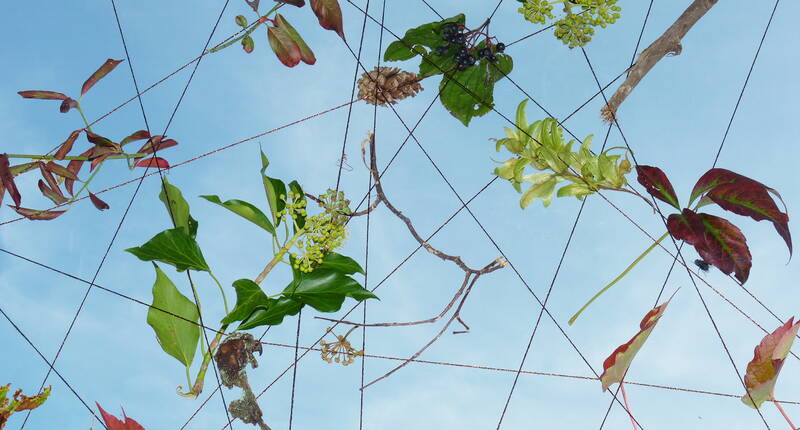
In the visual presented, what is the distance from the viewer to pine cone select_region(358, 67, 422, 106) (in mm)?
810

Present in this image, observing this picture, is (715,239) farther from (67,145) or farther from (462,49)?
(67,145)

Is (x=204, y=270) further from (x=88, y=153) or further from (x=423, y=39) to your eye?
(x=423, y=39)

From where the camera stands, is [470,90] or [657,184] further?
[470,90]

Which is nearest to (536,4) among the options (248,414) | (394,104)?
(394,104)

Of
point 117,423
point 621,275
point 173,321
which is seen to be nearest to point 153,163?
point 173,321

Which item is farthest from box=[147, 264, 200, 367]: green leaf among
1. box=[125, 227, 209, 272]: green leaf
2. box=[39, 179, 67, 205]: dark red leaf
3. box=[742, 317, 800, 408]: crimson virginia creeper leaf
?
box=[742, 317, 800, 408]: crimson virginia creeper leaf

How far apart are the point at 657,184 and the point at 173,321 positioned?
1.54 ft

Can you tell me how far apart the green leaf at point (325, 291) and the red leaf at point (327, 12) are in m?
0.24

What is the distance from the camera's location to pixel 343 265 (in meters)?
0.72

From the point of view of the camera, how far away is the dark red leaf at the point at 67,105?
0.73 metres

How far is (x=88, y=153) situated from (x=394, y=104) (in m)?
0.33

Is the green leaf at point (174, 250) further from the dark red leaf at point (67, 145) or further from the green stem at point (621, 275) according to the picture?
the green stem at point (621, 275)

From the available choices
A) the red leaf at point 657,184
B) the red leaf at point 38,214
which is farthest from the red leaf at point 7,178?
the red leaf at point 657,184

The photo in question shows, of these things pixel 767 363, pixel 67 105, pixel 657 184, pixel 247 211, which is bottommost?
pixel 767 363
